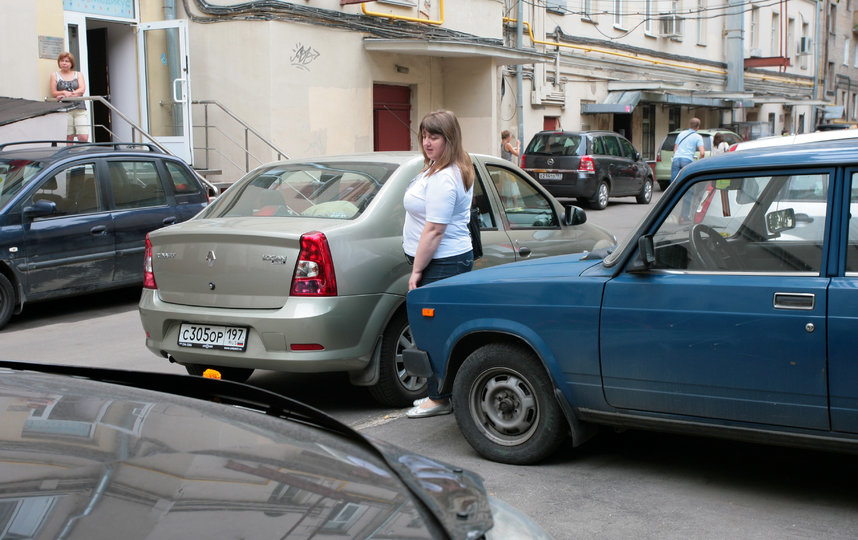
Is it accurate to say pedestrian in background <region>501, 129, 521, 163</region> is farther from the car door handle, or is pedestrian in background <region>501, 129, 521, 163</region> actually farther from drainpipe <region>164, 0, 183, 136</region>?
the car door handle

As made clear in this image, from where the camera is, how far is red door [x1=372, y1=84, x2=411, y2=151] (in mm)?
21484

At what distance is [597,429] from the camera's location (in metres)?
4.88

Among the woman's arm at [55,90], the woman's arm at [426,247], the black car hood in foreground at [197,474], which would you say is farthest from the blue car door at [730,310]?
the woman's arm at [55,90]

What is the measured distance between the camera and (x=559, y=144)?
2219cm

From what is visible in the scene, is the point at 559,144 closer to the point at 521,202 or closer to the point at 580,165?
the point at 580,165

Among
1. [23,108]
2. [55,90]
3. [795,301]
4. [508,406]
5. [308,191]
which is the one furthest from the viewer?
[55,90]

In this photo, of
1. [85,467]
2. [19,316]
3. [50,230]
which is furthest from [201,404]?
[19,316]

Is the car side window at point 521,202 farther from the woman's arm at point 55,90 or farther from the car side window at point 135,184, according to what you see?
the woman's arm at point 55,90

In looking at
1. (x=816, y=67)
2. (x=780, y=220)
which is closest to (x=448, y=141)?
(x=780, y=220)

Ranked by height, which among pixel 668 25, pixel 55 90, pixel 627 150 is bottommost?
pixel 627 150

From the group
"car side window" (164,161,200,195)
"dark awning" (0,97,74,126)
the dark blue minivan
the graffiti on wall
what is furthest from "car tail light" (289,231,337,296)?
the graffiti on wall

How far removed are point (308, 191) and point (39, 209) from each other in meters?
4.23

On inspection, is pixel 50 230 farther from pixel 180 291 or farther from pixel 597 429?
pixel 597 429

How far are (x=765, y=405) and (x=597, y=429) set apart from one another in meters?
0.99
